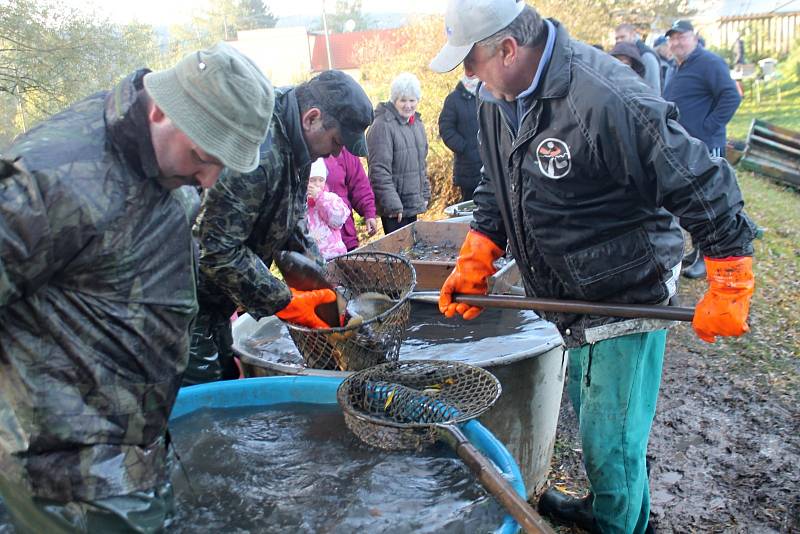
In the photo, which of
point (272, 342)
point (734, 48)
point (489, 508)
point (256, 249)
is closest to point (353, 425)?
point (489, 508)

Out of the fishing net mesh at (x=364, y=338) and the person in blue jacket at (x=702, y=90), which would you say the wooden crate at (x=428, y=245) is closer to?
the fishing net mesh at (x=364, y=338)

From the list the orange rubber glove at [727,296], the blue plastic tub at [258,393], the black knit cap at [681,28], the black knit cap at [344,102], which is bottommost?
the blue plastic tub at [258,393]

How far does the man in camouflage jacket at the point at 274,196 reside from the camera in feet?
8.95

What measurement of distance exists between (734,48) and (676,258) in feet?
85.0

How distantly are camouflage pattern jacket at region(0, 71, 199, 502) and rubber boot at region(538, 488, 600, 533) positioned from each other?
2146 millimetres

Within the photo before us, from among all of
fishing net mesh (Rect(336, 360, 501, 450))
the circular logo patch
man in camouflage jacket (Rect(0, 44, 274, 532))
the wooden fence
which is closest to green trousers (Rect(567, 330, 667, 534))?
fishing net mesh (Rect(336, 360, 501, 450))

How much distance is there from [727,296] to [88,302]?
80.3 inches

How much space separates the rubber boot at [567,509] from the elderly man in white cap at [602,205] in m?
0.25

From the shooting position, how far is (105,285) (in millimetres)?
1736

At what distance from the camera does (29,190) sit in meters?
1.52

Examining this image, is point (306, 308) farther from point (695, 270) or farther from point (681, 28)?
point (681, 28)

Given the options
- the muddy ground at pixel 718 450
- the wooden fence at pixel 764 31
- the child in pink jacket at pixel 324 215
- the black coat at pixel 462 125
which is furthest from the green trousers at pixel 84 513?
the wooden fence at pixel 764 31

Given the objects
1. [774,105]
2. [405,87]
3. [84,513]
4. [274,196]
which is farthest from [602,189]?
[774,105]

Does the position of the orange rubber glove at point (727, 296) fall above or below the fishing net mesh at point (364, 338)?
above
